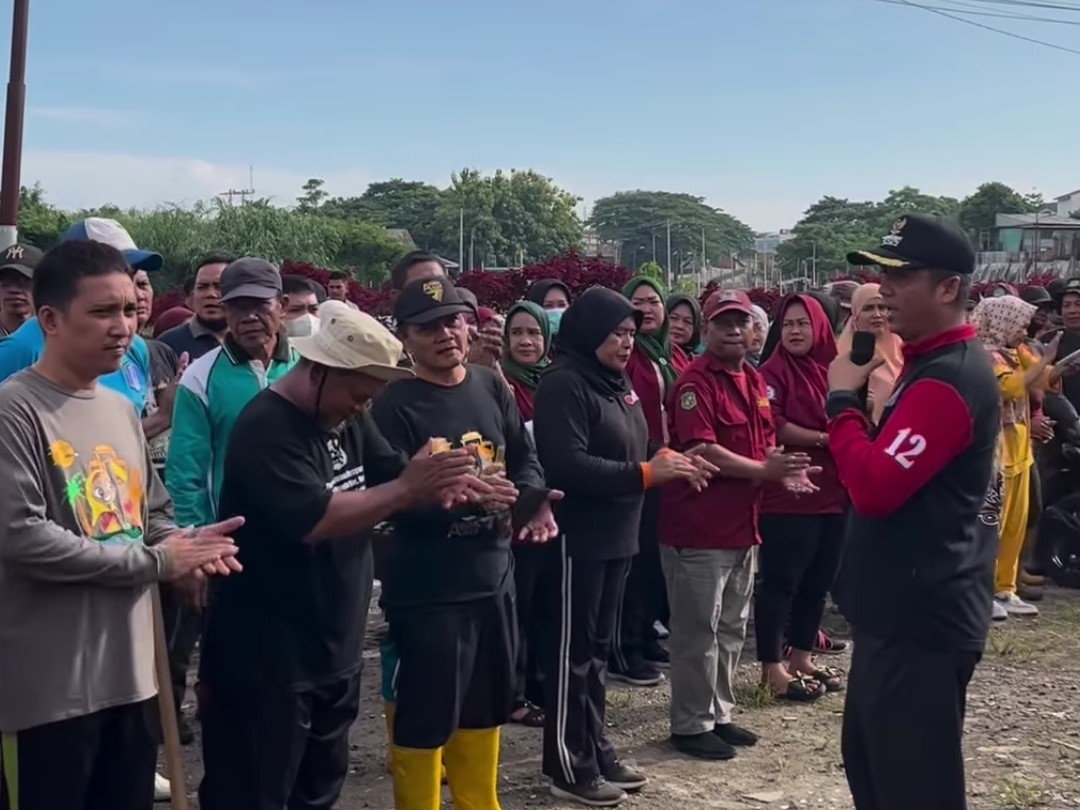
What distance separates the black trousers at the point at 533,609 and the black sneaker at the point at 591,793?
0.43m

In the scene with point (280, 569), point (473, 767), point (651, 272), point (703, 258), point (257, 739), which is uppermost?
point (703, 258)

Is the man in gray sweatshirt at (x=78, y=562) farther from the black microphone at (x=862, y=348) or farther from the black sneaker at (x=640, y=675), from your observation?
the black sneaker at (x=640, y=675)

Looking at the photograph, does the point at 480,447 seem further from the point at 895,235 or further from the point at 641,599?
the point at 641,599

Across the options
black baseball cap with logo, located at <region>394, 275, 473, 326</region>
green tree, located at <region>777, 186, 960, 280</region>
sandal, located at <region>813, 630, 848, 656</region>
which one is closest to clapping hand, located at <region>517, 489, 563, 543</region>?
black baseball cap with logo, located at <region>394, 275, 473, 326</region>

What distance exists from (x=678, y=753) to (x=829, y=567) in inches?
55.8

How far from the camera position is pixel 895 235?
346cm

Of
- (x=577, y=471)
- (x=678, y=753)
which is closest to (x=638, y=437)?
(x=577, y=471)

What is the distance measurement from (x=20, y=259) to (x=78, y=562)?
3.19 metres

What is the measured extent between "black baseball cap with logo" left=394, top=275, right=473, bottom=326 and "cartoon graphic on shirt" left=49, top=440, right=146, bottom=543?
3.77 ft

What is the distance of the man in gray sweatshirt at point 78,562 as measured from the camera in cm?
288

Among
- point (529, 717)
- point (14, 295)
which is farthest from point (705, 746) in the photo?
point (14, 295)

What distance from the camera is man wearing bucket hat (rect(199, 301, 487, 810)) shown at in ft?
10.7

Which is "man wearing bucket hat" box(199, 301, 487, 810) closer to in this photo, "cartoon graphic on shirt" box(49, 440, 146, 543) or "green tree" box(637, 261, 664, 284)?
"cartoon graphic on shirt" box(49, 440, 146, 543)

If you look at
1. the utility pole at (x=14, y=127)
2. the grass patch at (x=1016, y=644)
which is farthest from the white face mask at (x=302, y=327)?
the utility pole at (x=14, y=127)
